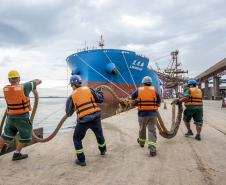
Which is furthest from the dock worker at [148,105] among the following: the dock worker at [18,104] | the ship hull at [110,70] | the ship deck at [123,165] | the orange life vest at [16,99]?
the ship hull at [110,70]

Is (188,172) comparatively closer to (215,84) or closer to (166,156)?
(166,156)

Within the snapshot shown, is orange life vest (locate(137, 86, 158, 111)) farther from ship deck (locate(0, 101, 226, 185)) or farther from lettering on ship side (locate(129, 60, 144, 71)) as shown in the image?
lettering on ship side (locate(129, 60, 144, 71))

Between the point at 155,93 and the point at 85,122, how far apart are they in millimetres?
1940

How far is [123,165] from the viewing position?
17.1 feet

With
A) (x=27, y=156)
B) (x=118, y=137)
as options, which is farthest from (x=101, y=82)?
(x=27, y=156)

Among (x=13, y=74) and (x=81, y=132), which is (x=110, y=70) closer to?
(x=13, y=74)

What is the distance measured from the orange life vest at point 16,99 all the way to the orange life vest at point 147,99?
2.50m

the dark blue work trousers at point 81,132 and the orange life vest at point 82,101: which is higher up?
the orange life vest at point 82,101

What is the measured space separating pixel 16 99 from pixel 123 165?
2409 mm

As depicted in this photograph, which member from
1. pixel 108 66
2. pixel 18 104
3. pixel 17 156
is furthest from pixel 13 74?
pixel 108 66

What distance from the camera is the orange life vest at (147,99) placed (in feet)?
21.2

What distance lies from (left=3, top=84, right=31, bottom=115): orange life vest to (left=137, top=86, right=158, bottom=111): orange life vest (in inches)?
98.3

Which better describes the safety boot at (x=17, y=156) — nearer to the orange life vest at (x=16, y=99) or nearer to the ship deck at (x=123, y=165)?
the ship deck at (x=123, y=165)

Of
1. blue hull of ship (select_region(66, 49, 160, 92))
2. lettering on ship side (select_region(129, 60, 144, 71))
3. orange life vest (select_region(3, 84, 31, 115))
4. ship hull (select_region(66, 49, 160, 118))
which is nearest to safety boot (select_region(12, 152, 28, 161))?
orange life vest (select_region(3, 84, 31, 115))
